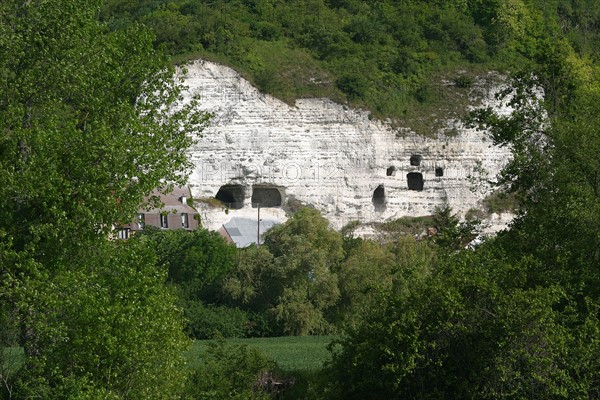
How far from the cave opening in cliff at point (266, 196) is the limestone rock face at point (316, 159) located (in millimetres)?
46

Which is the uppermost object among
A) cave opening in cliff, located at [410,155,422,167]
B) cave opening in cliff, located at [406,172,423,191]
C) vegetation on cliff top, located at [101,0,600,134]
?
vegetation on cliff top, located at [101,0,600,134]

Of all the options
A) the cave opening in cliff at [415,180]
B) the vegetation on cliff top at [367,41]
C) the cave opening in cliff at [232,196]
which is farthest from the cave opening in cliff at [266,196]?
the cave opening in cliff at [415,180]

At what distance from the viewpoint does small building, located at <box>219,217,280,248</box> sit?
2100 inches

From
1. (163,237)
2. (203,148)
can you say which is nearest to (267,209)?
(203,148)

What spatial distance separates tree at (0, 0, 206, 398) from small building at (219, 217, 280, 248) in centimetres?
3182

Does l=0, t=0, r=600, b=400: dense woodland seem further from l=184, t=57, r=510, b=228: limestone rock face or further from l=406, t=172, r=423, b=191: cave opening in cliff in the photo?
l=406, t=172, r=423, b=191: cave opening in cliff

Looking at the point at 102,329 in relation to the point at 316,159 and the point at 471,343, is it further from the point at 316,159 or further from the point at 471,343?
the point at 316,159

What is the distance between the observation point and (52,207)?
18.6m

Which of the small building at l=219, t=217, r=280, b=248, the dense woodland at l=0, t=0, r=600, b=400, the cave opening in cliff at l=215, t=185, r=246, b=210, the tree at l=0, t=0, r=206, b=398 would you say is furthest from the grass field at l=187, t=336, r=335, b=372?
the cave opening in cliff at l=215, t=185, r=246, b=210

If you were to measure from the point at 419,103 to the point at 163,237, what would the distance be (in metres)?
21.6

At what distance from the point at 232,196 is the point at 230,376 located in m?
36.1

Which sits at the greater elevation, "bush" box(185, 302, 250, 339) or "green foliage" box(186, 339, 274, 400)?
"bush" box(185, 302, 250, 339)

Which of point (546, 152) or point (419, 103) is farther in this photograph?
point (419, 103)

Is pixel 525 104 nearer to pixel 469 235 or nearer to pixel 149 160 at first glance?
pixel 469 235
